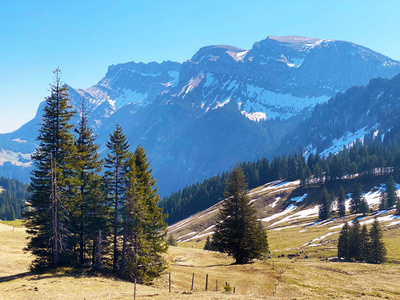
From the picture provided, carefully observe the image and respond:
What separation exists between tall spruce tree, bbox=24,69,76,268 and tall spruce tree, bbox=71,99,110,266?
3.75ft

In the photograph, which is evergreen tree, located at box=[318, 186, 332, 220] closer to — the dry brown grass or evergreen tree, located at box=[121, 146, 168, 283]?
the dry brown grass

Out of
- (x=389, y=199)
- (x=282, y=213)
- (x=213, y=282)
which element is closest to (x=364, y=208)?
(x=389, y=199)

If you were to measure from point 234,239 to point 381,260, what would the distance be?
40.6m

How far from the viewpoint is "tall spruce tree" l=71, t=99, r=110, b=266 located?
37.8 m

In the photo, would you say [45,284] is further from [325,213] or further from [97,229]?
[325,213]

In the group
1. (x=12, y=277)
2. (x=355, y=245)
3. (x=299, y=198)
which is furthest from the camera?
(x=299, y=198)

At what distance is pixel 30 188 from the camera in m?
35.4

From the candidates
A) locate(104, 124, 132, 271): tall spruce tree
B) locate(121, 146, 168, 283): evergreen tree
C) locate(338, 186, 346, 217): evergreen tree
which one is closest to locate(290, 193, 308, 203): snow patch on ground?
locate(338, 186, 346, 217): evergreen tree

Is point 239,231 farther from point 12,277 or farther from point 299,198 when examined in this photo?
point 299,198

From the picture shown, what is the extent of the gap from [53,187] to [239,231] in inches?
1055

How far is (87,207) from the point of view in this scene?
38.2 meters

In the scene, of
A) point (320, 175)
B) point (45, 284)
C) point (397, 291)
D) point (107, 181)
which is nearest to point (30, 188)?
point (107, 181)

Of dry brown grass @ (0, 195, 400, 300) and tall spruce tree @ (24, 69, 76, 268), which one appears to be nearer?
dry brown grass @ (0, 195, 400, 300)

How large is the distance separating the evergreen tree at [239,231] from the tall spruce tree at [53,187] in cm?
2279
